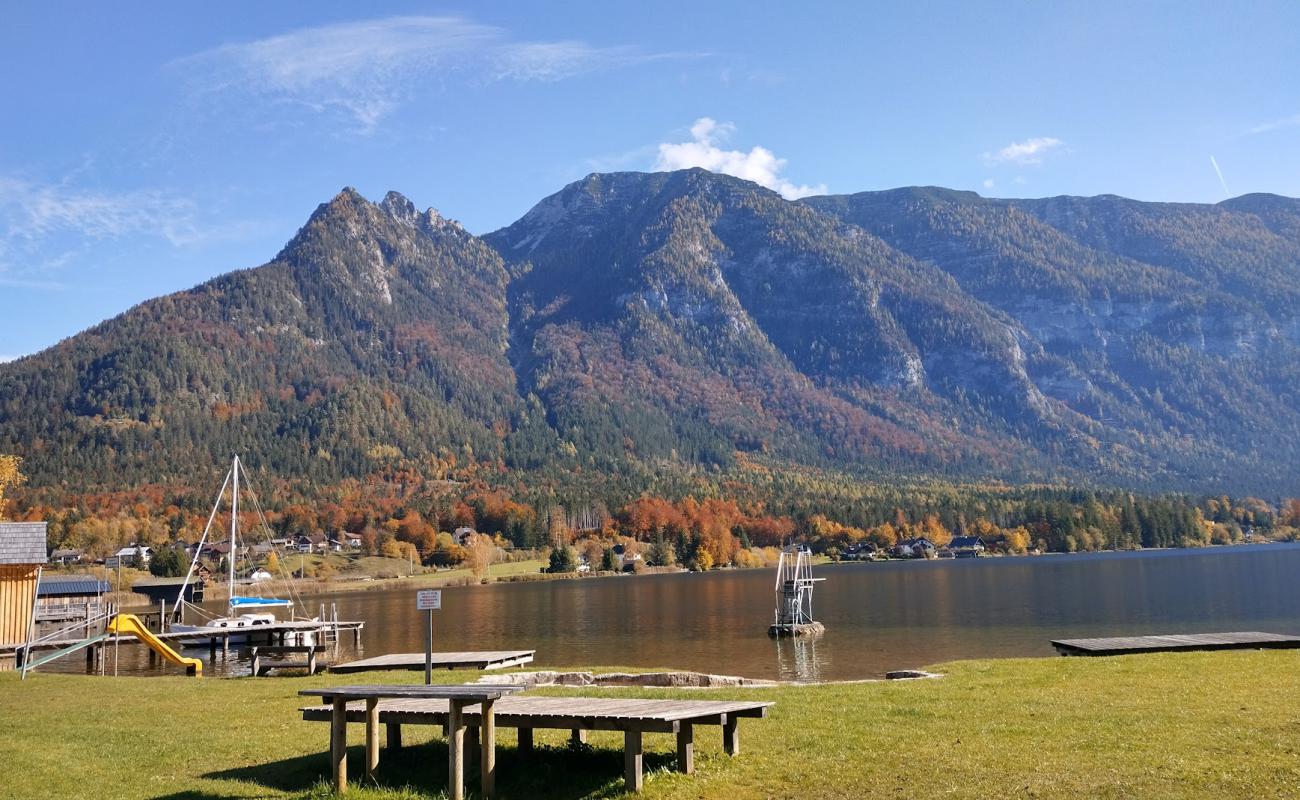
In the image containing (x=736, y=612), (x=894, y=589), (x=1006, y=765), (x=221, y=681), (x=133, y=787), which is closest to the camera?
(x=1006, y=765)

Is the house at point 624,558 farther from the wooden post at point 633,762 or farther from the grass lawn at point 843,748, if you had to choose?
the wooden post at point 633,762

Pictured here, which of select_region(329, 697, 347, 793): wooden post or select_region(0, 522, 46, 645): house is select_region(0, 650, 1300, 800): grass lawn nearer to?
select_region(329, 697, 347, 793): wooden post

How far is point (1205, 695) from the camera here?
66.2 feet

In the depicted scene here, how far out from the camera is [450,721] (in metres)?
13.5

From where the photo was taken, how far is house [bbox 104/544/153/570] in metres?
156

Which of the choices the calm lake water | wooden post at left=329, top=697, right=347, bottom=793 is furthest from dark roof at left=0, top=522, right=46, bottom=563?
wooden post at left=329, top=697, right=347, bottom=793

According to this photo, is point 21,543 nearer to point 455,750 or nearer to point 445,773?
point 445,773

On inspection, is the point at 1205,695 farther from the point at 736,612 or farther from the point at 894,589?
the point at 894,589

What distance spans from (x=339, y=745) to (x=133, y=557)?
558ft

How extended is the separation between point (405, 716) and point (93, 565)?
17031 centimetres

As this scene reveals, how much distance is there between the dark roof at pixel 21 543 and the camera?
130 ft

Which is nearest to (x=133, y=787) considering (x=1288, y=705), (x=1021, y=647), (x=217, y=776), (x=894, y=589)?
(x=217, y=776)

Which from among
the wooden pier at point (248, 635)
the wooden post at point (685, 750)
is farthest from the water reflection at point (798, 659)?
the wooden pier at point (248, 635)

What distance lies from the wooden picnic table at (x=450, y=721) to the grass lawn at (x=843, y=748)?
56 cm
